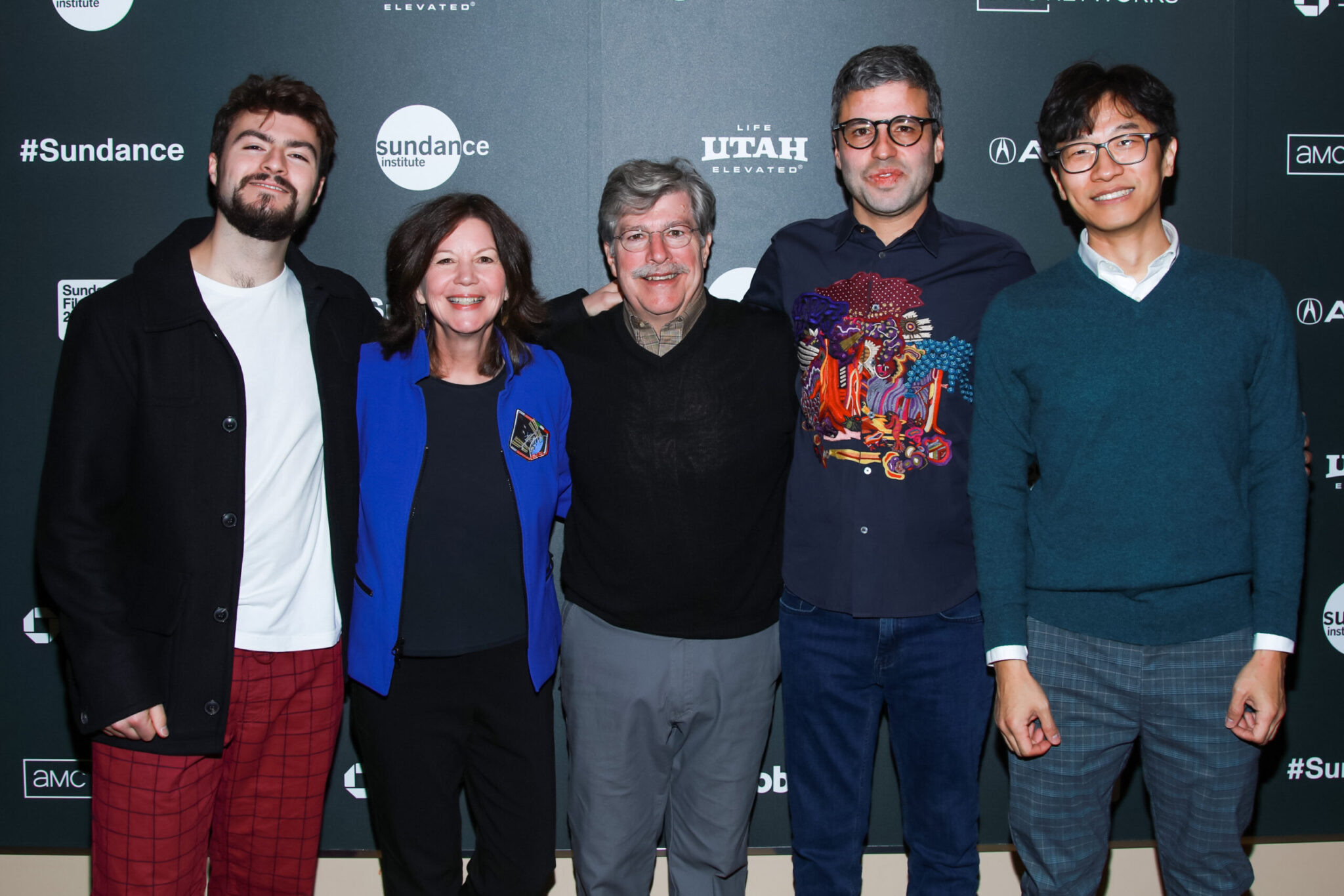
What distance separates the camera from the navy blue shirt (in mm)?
1832

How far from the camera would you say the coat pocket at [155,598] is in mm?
1679

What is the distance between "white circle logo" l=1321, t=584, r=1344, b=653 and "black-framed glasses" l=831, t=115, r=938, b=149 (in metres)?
1.89

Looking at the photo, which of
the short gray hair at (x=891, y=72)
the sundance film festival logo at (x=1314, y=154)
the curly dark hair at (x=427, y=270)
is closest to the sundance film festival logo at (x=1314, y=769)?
the sundance film festival logo at (x=1314, y=154)

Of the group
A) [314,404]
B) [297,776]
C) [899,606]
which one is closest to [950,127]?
[899,606]

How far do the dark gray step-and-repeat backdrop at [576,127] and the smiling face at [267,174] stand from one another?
1.93 ft

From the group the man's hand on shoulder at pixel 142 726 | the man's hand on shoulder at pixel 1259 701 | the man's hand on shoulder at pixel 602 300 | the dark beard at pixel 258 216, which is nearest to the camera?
the man's hand on shoulder at pixel 1259 701

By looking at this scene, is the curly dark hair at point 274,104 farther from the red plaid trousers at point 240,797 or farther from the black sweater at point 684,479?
the red plaid trousers at point 240,797

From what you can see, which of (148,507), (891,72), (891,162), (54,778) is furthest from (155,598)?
(891,72)

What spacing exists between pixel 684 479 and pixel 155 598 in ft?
3.50

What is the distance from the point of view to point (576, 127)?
2.45 meters

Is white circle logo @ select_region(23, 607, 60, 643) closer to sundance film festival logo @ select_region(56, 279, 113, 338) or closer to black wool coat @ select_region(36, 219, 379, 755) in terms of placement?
sundance film festival logo @ select_region(56, 279, 113, 338)

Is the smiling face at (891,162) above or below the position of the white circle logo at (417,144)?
below

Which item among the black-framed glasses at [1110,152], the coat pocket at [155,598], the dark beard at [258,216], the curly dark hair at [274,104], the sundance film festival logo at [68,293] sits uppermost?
the curly dark hair at [274,104]

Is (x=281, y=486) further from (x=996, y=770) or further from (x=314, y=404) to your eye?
(x=996, y=770)
